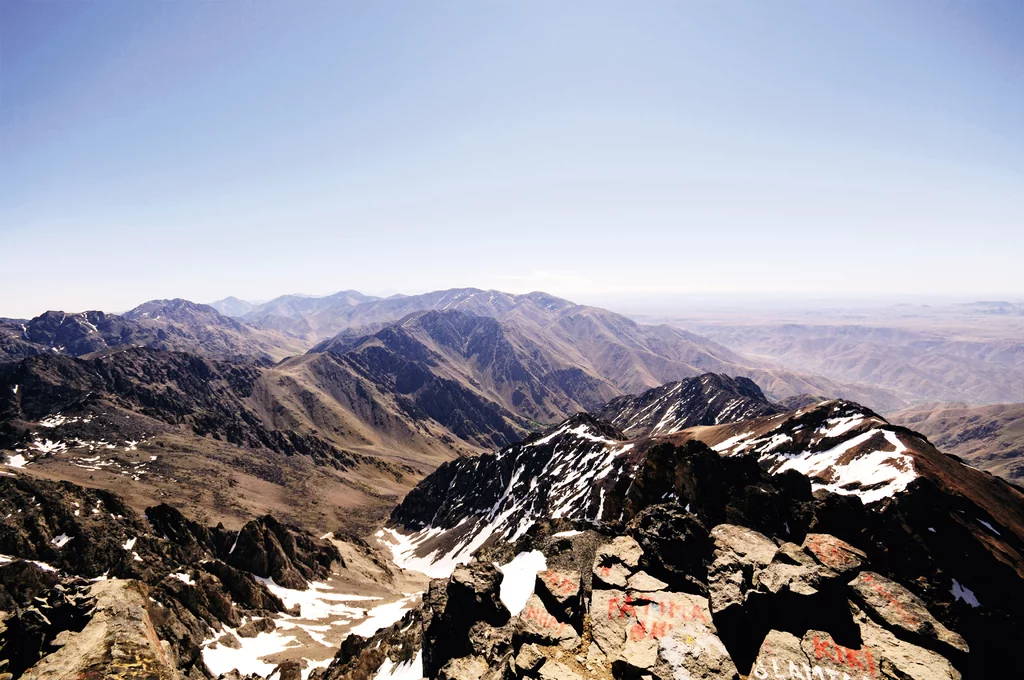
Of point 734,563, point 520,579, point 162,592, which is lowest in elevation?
point 162,592

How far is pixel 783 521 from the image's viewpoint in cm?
4472

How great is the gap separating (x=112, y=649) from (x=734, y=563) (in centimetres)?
3890

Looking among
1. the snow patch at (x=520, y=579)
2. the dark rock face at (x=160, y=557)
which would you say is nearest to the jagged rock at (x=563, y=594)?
the snow patch at (x=520, y=579)

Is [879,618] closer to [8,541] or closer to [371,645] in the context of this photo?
[371,645]

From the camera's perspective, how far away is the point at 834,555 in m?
24.1

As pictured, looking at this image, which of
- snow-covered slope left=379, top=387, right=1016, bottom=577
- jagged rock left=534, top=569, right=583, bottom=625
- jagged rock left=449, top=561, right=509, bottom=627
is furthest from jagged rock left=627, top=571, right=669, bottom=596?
snow-covered slope left=379, top=387, right=1016, bottom=577

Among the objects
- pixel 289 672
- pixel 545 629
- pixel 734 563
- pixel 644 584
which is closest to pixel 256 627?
pixel 289 672

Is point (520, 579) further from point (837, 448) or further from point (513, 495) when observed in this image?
point (513, 495)

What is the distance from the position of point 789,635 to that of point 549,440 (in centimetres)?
16860

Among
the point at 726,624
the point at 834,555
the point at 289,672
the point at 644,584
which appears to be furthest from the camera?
the point at 289,672

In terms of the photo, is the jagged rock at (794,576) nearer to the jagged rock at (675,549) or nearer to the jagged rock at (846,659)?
the jagged rock at (846,659)

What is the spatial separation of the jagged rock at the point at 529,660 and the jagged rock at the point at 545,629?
5.48 ft

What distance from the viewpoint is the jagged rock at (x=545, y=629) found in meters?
22.9

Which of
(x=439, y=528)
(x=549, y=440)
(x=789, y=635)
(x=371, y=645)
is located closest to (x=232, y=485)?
(x=439, y=528)
